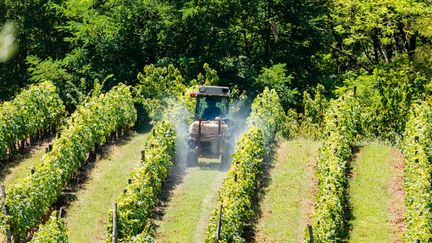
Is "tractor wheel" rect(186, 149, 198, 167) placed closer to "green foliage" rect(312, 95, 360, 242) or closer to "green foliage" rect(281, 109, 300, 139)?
"green foliage" rect(312, 95, 360, 242)

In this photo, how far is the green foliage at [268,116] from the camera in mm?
29625

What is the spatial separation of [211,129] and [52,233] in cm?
852

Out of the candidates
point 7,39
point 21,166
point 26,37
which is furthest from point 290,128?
point 26,37

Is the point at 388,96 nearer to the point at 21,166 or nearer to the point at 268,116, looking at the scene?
the point at 268,116

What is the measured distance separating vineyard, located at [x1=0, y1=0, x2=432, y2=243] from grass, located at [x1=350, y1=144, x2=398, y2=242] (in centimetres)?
7

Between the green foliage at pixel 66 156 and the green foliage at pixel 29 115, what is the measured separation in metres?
1.56

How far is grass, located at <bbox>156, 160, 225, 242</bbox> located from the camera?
23103 mm

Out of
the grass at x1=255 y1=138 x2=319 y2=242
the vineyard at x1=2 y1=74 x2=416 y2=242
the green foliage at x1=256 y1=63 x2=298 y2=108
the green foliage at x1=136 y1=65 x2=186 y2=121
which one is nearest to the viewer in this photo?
the vineyard at x1=2 y1=74 x2=416 y2=242

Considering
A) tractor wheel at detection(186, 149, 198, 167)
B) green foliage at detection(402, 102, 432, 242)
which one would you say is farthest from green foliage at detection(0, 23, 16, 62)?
green foliage at detection(402, 102, 432, 242)

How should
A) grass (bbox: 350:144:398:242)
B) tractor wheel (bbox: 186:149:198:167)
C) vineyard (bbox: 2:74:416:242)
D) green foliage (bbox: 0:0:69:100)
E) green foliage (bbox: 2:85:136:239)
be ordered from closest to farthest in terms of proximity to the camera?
vineyard (bbox: 2:74:416:242), green foliage (bbox: 2:85:136:239), grass (bbox: 350:144:398:242), tractor wheel (bbox: 186:149:198:167), green foliage (bbox: 0:0:69:100)

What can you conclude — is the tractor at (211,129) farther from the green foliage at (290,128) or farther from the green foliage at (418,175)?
the green foliage at (418,175)

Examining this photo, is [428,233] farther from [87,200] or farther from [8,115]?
[8,115]

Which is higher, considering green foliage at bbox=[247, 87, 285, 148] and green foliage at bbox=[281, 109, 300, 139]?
green foliage at bbox=[247, 87, 285, 148]

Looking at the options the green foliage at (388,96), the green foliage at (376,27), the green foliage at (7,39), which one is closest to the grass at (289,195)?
the green foliage at (388,96)
